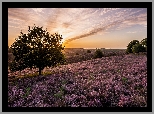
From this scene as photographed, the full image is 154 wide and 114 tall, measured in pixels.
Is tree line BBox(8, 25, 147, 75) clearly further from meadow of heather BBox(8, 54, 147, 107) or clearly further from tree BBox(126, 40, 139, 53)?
meadow of heather BBox(8, 54, 147, 107)

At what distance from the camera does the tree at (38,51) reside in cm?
1327

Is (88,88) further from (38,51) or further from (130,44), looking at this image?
(38,51)

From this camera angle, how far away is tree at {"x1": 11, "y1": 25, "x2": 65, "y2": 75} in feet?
43.5

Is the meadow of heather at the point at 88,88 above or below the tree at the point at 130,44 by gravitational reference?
below

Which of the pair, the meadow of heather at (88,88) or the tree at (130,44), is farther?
the tree at (130,44)

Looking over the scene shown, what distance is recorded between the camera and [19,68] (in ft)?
46.3

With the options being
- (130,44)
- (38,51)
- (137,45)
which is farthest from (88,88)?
(38,51)

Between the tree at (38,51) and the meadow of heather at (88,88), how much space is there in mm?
681

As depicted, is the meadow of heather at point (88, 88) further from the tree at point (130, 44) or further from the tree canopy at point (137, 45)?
the tree at point (130, 44)

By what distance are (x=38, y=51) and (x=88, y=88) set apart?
3.50 meters

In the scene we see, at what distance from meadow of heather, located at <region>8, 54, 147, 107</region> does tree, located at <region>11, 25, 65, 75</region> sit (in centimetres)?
68

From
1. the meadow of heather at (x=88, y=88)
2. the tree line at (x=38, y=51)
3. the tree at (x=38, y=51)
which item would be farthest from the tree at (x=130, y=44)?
the tree at (x=38, y=51)
